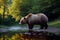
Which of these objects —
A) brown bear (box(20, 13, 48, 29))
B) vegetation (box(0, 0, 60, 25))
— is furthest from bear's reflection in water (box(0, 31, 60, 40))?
vegetation (box(0, 0, 60, 25))

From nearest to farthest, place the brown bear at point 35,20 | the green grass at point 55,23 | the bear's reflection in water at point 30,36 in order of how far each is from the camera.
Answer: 1. the bear's reflection in water at point 30,36
2. the green grass at point 55,23
3. the brown bear at point 35,20

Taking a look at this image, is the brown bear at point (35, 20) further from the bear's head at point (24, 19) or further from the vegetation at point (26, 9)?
the vegetation at point (26, 9)

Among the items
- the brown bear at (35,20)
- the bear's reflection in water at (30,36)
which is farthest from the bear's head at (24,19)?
the bear's reflection in water at (30,36)

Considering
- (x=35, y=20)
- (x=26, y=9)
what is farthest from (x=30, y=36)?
(x=26, y=9)

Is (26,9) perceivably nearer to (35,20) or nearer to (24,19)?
(24,19)

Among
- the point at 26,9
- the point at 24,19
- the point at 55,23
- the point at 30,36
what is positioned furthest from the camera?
the point at 26,9

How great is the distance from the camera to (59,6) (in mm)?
6988

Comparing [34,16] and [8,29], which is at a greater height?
[34,16]

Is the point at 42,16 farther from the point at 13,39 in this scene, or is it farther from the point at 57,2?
the point at 13,39

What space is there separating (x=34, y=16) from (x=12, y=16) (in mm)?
734

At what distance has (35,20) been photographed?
22.9 ft

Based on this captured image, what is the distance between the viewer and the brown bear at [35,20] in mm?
6801

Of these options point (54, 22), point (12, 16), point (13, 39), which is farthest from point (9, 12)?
point (13, 39)

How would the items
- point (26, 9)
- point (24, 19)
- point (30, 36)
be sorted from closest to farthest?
point (30, 36) → point (24, 19) → point (26, 9)
